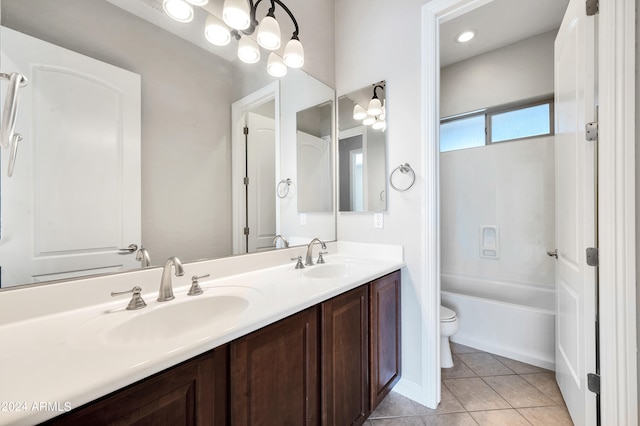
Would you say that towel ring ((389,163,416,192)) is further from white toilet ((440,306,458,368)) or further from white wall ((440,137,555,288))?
white wall ((440,137,555,288))

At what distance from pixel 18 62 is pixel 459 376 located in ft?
9.00

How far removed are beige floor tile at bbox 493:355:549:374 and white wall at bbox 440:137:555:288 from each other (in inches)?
29.3

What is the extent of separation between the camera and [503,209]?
2.44 m

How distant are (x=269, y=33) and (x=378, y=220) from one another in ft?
4.18

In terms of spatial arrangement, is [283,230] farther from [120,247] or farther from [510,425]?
[510,425]

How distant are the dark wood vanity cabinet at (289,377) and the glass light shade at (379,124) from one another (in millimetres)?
989

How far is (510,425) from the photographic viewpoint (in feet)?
4.41

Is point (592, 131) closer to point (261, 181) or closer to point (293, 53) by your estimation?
point (293, 53)

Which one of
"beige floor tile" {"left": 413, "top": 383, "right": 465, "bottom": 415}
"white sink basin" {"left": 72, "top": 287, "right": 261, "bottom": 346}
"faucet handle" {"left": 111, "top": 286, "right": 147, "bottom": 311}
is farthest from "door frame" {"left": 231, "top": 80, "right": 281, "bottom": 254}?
"beige floor tile" {"left": 413, "top": 383, "right": 465, "bottom": 415}

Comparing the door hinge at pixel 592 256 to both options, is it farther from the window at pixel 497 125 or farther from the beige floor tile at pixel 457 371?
the window at pixel 497 125

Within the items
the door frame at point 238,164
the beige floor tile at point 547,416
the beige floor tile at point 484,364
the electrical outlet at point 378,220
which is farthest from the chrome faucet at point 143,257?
the beige floor tile at point 484,364

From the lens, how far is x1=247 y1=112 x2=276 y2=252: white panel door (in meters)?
1.48

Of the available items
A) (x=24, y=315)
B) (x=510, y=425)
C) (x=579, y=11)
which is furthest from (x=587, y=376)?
(x=24, y=315)

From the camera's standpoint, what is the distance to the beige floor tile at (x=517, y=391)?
4.95ft
